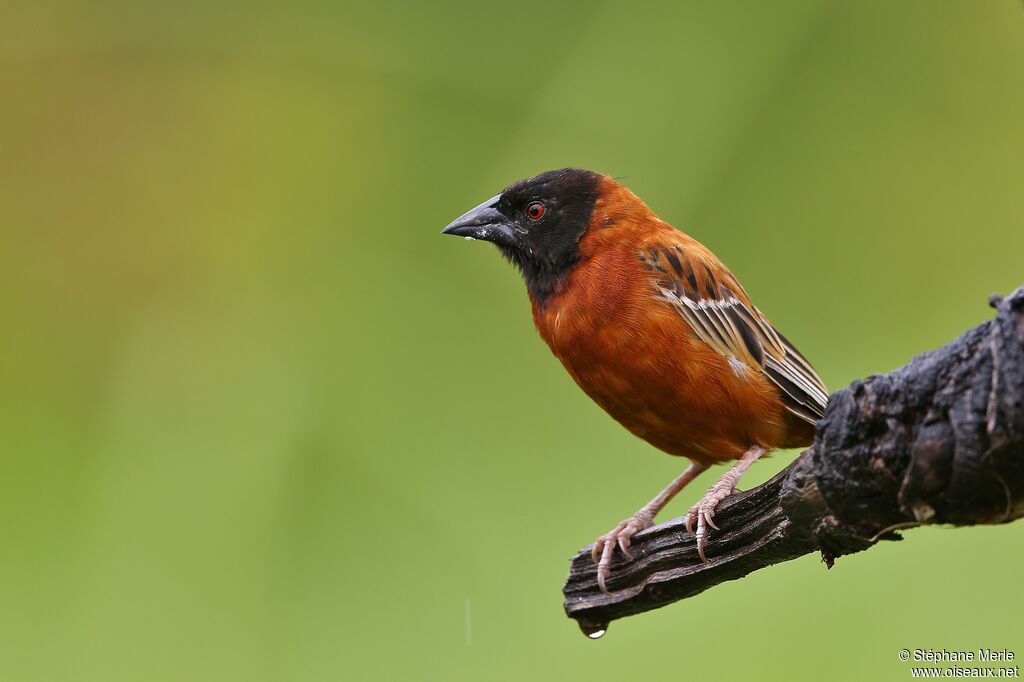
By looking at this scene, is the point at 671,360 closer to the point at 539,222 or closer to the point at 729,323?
the point at 729,323

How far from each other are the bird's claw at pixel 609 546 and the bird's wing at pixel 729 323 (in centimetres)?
76

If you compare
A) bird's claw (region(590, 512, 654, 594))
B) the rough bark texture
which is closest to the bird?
bird's claw (region(590, 512, 654, 594))

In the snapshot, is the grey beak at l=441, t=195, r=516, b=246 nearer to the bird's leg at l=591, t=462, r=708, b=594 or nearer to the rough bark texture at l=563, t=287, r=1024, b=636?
the bird's leg at l=591, t=462, r=708, b=594

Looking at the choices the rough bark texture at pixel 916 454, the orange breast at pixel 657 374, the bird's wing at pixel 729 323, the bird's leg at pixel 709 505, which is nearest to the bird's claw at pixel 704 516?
the bird's leg at pixel 709 505

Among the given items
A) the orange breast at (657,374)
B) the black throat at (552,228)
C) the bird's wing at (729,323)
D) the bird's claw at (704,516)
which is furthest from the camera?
the black throat at (552,228)

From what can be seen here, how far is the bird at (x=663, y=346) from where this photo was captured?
159 inches

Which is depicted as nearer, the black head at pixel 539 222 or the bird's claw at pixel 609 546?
the bird's claw at pixel 609 546

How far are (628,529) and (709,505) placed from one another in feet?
2.20

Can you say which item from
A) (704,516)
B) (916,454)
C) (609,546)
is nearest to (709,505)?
(704,516)

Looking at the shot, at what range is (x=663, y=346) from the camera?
4047 millimetres

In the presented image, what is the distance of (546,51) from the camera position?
19.7 feet

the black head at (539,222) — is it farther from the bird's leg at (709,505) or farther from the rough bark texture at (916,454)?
the rough bark texture at (916,454)

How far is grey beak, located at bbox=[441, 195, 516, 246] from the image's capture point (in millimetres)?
4812

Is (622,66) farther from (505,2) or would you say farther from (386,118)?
(386,118)
